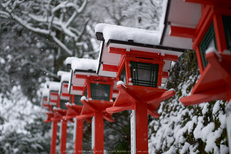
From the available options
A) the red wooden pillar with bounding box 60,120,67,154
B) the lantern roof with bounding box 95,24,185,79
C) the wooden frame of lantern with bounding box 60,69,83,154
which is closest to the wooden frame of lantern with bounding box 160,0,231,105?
the lantern roof with bounding box 95,24,185,79

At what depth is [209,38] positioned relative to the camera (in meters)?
2.81

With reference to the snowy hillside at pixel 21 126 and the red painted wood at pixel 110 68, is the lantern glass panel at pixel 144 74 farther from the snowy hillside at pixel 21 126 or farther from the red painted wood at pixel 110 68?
the snowy hillside at pixel 21 126

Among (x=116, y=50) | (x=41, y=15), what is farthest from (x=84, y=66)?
(x=41, y=15)

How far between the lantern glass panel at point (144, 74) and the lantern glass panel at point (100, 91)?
183 centimetres

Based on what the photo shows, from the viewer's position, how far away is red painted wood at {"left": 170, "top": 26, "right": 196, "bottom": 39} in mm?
3104

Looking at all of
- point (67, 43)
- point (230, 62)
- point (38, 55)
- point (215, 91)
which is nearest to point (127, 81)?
point (215, 91)

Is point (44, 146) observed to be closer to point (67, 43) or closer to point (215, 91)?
point (67, 43)

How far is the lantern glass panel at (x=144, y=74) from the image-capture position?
170 inches

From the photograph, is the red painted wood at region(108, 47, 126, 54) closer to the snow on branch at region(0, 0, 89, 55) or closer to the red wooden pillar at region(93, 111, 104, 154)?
the red wooden pillar at region(93, 111, 104, 154)

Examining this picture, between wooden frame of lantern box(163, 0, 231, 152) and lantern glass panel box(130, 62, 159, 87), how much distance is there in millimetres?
1012

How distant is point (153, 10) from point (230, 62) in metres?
8.22

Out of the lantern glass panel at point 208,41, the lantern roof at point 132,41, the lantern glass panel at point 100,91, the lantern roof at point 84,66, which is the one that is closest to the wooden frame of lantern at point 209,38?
the lantern glass panel at point 208,41

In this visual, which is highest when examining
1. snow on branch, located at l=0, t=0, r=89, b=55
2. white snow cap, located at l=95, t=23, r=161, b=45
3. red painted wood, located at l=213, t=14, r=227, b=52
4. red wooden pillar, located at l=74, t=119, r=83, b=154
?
snow on branch, located at l=0, t=0, r=89, b=55

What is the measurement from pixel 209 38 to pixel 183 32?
0.39 meters
